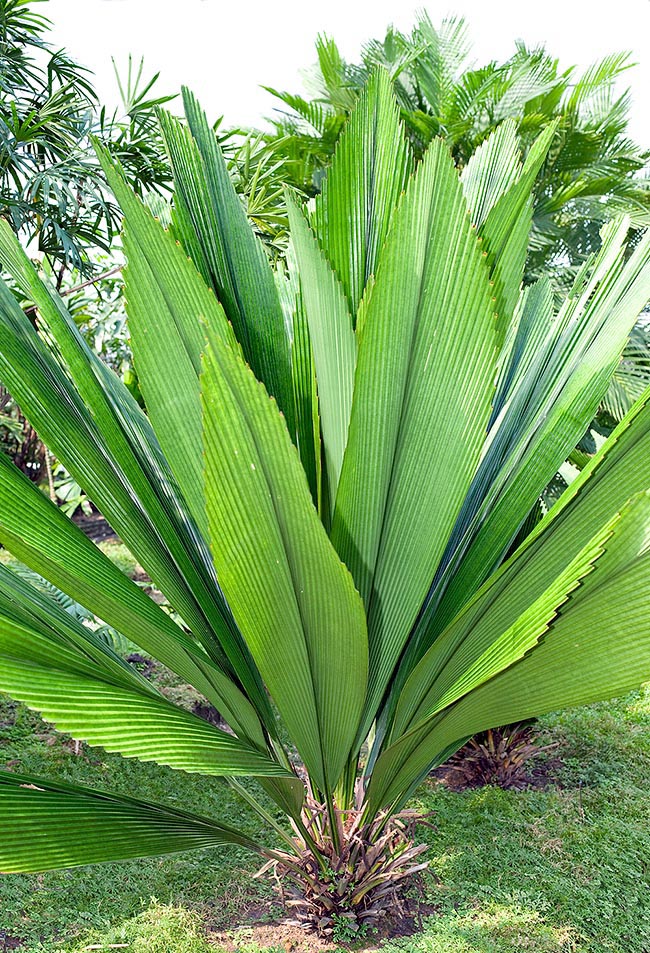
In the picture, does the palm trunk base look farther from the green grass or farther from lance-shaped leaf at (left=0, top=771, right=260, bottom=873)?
lance-shaped leaf at (left=0, top=771, right=260, bottom=873)

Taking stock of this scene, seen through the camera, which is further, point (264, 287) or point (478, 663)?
point (264, 287)

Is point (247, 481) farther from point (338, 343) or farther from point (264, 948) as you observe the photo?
point (264, 948)

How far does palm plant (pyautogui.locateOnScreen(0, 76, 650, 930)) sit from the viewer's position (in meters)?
0.80

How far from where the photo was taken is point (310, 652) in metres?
0.96

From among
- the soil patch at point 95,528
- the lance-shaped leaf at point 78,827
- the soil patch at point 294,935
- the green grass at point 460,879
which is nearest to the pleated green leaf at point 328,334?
the lance-shaped leaf at point 78,827

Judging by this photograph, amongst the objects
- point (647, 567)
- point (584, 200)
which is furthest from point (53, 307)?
point (584, 200)

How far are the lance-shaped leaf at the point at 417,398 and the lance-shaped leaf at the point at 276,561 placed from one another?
185mm

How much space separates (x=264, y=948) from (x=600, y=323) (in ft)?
4.54

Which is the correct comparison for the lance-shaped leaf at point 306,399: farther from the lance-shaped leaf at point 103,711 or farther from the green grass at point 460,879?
the green grass at point 460,879

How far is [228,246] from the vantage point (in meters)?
1.23

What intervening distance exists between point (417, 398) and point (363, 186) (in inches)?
17.2

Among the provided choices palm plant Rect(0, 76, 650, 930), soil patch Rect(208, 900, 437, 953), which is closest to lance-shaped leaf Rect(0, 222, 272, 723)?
palm plant Rect(0, 76, 650, 930)

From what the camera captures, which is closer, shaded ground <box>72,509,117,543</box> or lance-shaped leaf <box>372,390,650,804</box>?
lance-shaped leaf <box>372,390,650,804</box>

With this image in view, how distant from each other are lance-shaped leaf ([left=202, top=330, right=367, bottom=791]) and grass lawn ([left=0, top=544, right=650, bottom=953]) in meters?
0.81
